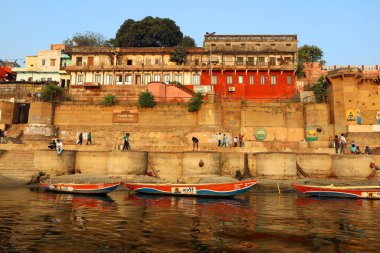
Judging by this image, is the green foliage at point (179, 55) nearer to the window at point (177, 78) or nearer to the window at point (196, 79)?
the window at point (177, 78)

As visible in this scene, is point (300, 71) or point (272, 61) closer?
point (300, 71)

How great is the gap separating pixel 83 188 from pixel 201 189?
267 inches

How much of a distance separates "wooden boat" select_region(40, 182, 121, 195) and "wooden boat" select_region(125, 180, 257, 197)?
1675mm

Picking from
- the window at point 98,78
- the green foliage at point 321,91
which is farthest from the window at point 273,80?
the window at point 98,78

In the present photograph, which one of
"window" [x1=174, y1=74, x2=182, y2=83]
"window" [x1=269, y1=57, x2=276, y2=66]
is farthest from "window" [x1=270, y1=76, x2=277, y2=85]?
"window" [x1=174, y1=74, x2=182, y2=83]

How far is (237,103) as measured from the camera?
104ft

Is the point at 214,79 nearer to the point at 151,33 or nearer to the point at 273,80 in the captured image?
the point at 273,80

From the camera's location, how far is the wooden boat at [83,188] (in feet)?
58.0

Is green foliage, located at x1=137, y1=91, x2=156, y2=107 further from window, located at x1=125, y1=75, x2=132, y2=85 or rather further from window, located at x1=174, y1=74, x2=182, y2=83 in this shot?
window, located at x1=125, y1=75, x2=132, y2=85

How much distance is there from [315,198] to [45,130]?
24.5m

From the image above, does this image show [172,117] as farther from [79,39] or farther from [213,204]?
[79,39]

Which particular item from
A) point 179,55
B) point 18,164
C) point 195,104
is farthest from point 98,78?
point 18,164

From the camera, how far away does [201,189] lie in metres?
17.0

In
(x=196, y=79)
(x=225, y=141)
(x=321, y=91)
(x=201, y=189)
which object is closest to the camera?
(x=201, y=189)
